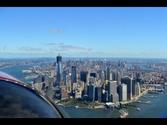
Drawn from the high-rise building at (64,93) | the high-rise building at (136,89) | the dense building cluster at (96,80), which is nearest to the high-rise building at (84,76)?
the dense building cluster at (96,80)

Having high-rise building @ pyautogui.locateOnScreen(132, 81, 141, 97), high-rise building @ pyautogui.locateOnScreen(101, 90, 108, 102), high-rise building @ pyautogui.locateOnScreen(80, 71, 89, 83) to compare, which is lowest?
high-rise building @ pyautogui.locateOnScreen(101, 90, 108, 102)

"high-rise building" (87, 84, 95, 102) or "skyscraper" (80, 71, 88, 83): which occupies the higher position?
"skyscraper" (80, 71, 88, 83)

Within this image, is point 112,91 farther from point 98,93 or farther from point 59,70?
point 59,70

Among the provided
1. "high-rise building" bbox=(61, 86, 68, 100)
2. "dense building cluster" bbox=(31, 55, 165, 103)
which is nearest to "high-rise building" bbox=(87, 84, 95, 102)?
"dense building cluster" bbox=(31, 55, 165, 103)

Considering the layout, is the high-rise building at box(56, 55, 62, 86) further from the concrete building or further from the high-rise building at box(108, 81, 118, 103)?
the high-rise building at box(108, 81, 118, 103)

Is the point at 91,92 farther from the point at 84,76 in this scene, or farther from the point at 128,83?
the point at 128,83

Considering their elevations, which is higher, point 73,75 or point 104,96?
point 73,75

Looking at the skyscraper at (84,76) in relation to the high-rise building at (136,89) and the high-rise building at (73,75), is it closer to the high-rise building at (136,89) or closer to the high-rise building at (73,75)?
the high-rise building at (73,75)

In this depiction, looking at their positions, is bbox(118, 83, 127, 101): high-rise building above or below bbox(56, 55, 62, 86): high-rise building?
below

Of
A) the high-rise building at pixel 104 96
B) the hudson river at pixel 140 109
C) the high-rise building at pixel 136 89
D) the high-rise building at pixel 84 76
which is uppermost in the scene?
the high-rise building at pixel 84 76

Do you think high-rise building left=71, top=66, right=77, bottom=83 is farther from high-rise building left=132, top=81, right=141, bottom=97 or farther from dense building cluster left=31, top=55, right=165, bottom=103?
high-rise building left=132, top=81, right=141, bottom=97

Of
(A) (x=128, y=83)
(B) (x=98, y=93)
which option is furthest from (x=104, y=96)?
(A) (x=128, y=83)


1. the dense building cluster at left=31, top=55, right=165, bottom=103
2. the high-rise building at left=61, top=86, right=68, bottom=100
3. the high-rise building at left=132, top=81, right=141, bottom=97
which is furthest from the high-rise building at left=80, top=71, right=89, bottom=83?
the high-rise building at left=132, top=81, right=141, bottom=97

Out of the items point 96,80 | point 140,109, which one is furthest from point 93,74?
point 140,109
